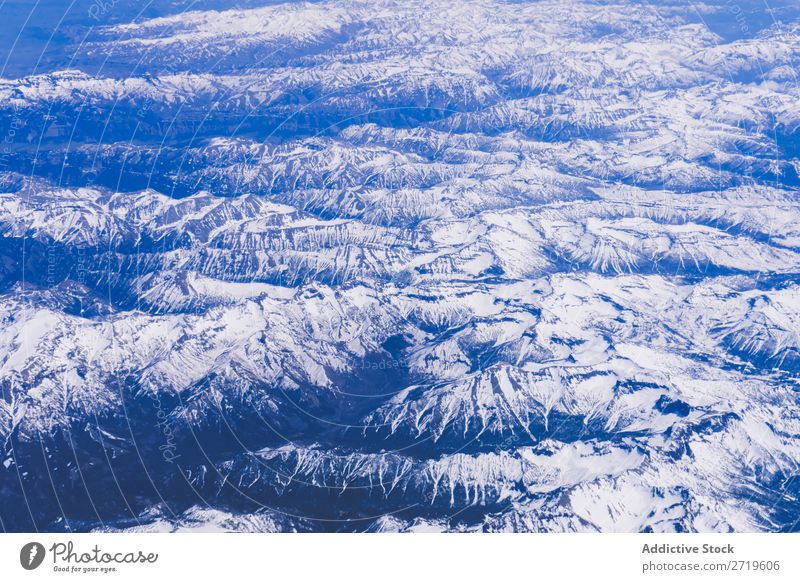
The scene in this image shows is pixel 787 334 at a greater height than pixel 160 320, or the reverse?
pixel 160 320

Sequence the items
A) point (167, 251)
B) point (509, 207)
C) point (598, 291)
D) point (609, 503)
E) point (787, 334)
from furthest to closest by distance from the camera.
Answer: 1. point (509, 207)
2. point (167, 251)
3. point (598, 291)
4. point (787, 334)
5. point (609, 503)

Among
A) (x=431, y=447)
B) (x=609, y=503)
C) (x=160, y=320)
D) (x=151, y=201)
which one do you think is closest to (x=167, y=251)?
(x=151, y=201)

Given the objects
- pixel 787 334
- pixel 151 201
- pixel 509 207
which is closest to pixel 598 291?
pixel 787 334

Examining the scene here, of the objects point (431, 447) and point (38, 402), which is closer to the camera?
point (431, 447)

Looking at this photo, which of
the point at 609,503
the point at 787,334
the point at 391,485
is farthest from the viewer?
the point at 787,334

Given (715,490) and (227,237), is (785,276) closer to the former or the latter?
(715,490)

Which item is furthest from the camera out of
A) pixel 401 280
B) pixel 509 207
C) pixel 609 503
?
pixel 509 207

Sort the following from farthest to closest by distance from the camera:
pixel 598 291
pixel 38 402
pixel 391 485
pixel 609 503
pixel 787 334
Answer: pixel 598 291 < pixel 787 334 < pixel 38 402 < pixel 391 485 < pixel 609 503

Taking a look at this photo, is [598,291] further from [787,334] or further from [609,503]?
[609,503]

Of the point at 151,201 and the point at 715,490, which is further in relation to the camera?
the point at 151,201
